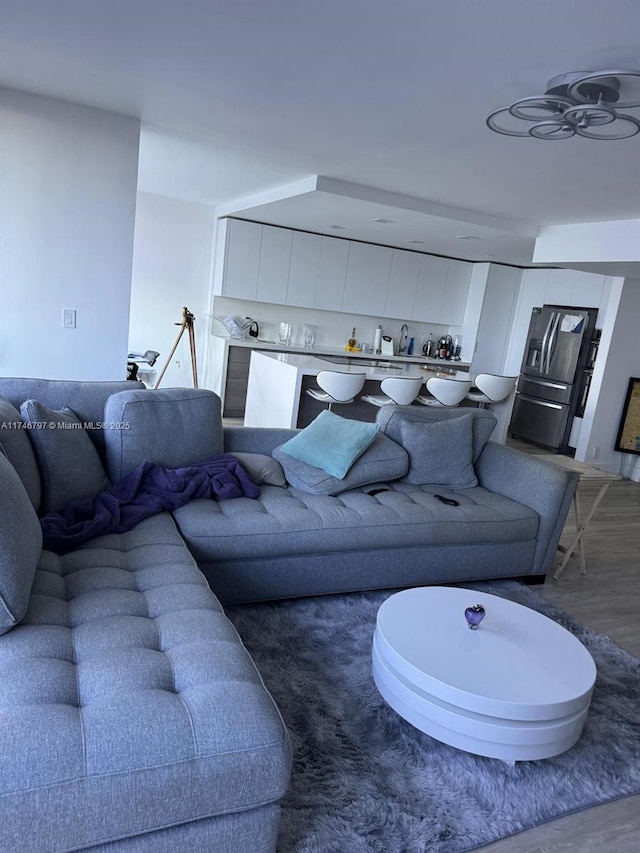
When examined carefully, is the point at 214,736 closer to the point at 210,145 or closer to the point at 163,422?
the point at 163,422

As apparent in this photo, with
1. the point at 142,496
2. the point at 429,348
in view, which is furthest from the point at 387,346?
the point at 142,496

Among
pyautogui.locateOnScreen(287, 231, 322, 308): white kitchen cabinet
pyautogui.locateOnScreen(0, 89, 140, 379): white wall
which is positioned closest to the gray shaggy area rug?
pyautogui.locateOnScreen(0, 89, 140, 379): white wall

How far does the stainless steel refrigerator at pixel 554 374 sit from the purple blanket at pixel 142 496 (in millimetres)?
5147

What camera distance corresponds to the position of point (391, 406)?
12.4 ft

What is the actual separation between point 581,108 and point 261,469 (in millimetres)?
2148

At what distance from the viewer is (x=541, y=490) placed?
337 cm

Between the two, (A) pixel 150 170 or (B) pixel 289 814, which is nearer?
(B) pixel 289 814

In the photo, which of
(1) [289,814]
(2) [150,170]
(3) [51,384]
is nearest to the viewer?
(1) [289,814]

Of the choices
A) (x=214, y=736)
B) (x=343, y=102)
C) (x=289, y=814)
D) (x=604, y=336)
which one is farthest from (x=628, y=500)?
(x=214, y=736)

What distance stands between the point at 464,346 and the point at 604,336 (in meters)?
2.17

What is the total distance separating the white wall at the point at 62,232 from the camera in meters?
3.44

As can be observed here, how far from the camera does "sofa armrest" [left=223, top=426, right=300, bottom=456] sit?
133 inches

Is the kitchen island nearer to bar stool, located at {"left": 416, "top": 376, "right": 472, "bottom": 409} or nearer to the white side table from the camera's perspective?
bar stool, located at {"left": 416, "top": 376, "right": 472, "bottom": 409}

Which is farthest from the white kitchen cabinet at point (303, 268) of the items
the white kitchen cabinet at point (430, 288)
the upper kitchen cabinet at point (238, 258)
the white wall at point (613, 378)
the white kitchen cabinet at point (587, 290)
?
the white wall at point (613, 378)
